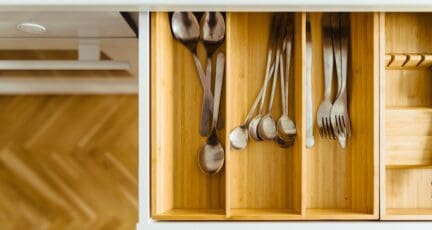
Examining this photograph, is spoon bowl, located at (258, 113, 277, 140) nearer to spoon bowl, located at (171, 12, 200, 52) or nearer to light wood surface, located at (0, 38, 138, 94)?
spoon bowl, located at (171, 12, 200, 52)

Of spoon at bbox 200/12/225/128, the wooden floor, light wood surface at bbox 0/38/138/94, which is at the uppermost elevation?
spoon at bbox 200/12/225/128

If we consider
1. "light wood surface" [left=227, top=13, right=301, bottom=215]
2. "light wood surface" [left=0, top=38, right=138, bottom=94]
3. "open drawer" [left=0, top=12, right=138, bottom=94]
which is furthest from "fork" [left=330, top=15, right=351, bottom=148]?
"light wood surface" [left=0, top=38, right=138, bottom=94]

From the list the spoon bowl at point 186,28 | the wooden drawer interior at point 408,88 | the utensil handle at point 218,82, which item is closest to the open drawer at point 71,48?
the spoon bowl at point 186,28

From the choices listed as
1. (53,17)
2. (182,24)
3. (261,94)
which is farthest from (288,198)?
(53,17)

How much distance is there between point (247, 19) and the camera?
115cm

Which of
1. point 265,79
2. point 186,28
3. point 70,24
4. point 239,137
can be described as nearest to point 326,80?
point 265,79

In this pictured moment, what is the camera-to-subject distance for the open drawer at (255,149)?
103 cm

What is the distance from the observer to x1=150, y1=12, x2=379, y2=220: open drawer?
40.7 inches

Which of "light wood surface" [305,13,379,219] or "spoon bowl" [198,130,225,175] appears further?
"spoon bowl" [198,130,225,175]

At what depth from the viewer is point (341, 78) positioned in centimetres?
109

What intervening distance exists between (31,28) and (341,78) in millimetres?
730

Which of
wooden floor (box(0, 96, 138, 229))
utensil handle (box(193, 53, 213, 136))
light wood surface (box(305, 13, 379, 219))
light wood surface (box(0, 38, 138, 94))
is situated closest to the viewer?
light wood surface (box(305, 13, 379, 219))

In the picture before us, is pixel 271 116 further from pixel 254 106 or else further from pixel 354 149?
pixel 354 149

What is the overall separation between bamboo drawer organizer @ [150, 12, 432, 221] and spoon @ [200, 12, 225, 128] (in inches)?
1.1
